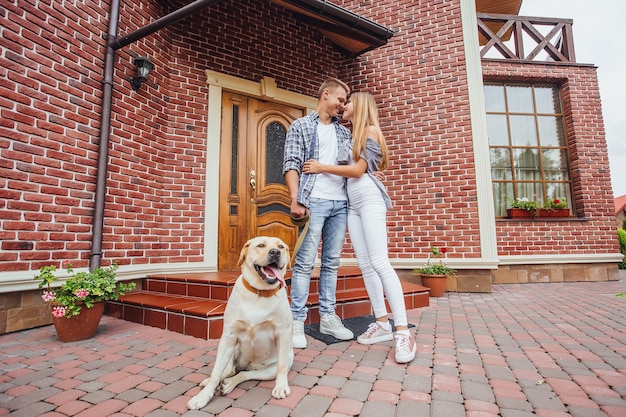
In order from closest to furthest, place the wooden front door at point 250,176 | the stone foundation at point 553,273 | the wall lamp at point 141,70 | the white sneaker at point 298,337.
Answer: the white sneaker at point 298,337, the wall lamp at point 141,70, the wooden front door at point 250,176, the stone foundation at point 553,273

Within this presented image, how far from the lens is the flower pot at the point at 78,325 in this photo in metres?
2.57

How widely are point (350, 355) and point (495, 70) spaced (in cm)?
656

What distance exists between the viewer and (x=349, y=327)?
2932mm

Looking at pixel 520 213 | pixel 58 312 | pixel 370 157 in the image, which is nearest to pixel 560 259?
pixel 520 213

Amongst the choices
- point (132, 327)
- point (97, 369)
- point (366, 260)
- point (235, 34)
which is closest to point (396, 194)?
point (366, 260)

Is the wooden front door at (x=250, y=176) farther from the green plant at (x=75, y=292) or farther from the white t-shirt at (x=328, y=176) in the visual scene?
the white t-shirt at (x=328, y=176)

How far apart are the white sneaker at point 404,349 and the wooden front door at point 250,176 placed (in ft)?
9.47

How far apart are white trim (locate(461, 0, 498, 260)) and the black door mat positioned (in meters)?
2.50

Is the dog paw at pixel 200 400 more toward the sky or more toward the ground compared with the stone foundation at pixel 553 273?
more toward the ground

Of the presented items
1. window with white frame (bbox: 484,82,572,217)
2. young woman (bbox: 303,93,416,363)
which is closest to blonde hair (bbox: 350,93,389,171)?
young woman (bbox: 303,93,416,363)

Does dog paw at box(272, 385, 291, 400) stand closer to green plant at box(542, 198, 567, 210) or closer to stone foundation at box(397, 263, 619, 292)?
stone foundation at box(397, 263, 619, 292)

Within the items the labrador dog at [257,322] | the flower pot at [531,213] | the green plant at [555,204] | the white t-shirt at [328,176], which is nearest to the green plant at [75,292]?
the labrador dog at [257,322]

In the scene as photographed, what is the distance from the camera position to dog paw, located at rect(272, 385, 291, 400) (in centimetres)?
163

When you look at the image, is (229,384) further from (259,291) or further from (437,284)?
(437,284)
